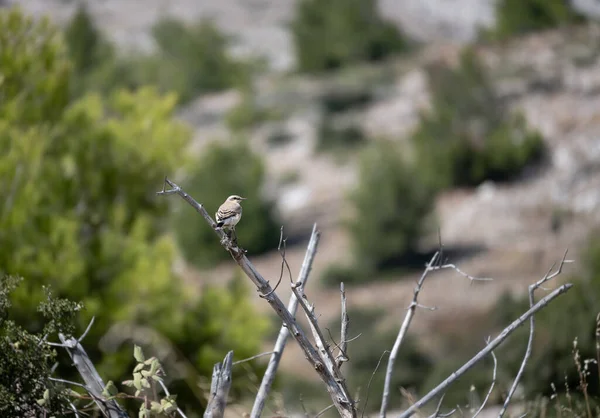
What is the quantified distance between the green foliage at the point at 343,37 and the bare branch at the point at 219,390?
3526cm

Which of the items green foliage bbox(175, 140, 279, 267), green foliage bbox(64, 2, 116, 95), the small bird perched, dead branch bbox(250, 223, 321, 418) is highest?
the small bird perched

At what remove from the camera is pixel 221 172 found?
79.1 feet

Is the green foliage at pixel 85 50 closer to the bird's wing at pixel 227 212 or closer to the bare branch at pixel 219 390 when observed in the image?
the bird's wing at pixel 227 212

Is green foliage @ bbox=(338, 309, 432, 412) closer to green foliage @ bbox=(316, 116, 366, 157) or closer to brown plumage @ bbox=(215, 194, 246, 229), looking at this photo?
brown plumage @ bbox=(215, 194, 246, 229)

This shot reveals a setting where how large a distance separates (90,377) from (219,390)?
414mm

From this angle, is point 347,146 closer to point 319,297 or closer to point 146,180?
point 319,297

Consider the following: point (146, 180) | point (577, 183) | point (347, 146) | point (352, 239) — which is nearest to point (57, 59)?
point (146, 180)

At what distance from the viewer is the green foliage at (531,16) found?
3195cm

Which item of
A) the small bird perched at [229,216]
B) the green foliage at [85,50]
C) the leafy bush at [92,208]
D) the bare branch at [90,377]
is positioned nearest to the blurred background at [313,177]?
the leafy bush at [92,208]

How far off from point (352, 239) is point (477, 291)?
4.53 meters

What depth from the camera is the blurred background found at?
8.20 meters

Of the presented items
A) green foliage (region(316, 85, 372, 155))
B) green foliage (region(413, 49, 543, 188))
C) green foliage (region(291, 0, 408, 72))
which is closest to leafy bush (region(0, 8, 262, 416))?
green foliage (region(413, 49, 543, 188))

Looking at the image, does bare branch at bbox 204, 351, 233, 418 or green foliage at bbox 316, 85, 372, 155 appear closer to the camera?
bare branch at bbox 204, 351, 233, 418

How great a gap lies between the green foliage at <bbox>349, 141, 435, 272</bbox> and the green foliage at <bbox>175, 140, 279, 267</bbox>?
286 cm
